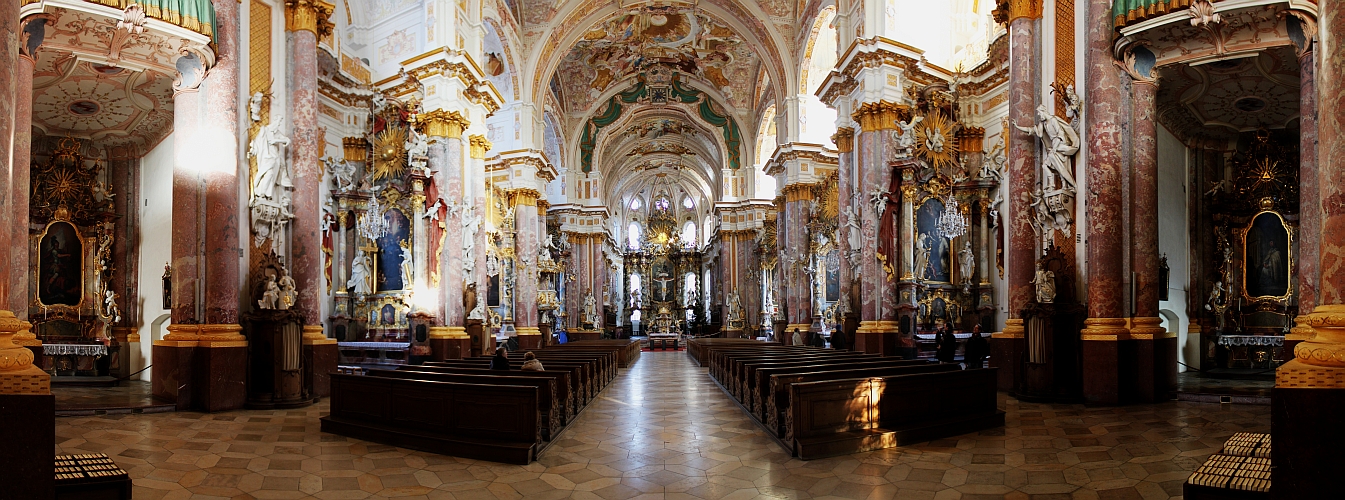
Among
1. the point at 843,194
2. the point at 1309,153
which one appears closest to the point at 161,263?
the point at 843,194

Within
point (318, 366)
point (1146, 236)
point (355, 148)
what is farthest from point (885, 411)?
point (355, 148)

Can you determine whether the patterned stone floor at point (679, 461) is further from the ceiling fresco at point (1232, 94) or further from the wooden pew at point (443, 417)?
the ceiling fresco at point (1232, 94)

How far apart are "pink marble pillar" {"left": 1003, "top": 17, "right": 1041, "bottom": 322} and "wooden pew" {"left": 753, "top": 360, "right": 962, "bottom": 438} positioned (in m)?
2.41

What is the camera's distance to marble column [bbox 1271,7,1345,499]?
11.9 feet

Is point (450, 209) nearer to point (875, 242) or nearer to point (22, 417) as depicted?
point (875, 242)

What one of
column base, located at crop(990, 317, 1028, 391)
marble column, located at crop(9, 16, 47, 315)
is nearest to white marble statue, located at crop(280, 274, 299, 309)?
marble column, located at crop(9, 16, 47, 315)

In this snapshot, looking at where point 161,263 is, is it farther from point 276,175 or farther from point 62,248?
point 276,175

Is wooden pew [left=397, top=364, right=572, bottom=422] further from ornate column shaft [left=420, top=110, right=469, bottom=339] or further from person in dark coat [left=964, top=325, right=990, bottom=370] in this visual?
ornate column shaft [left=420, top=110, right=469, bottom=339]

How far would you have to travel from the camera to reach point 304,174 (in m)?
11.4

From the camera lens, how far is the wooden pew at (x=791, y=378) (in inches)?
296

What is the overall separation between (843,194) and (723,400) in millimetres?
8930

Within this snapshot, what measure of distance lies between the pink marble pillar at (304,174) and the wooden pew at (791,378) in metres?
7.28

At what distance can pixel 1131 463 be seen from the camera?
5926 mm

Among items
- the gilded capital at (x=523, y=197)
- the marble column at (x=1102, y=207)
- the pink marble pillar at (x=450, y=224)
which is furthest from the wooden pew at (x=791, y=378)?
the gilded capital at (x=523, y=197)
